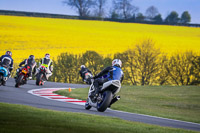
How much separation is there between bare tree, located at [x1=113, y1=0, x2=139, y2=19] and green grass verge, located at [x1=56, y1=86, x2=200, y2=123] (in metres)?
44.0

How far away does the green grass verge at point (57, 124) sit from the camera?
716cm

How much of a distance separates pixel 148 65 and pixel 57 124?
133 ft

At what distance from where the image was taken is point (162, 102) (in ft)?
59.7

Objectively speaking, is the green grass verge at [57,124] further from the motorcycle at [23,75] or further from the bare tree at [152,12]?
the bare tree at [152,12]

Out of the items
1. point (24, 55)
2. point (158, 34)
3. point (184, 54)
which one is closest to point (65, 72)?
point (24, 55)

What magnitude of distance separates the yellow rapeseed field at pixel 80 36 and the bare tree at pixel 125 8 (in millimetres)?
4611

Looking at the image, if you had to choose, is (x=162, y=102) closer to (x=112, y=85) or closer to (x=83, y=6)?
(x=112, y=85)

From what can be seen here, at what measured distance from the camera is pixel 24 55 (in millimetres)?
39531

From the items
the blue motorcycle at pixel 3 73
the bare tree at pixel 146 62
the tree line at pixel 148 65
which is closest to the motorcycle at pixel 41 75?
the blue motorcycle at pixel 3 73

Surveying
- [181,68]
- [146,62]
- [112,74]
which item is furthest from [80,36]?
[112,74]

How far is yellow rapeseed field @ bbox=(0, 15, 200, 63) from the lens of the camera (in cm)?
4399

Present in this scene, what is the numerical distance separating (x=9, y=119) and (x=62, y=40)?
41.6m

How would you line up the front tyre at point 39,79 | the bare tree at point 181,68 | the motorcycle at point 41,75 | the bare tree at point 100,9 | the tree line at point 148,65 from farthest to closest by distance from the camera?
the bare tree at point 100,9 < the bare tree at point 181,68 < the tree line at point 148,65 < the front tyre at point 39,79 < the motorcycle at point 41,75

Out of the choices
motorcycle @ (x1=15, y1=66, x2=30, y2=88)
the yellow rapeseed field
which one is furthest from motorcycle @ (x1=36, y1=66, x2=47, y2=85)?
the yellow rapeseed field
